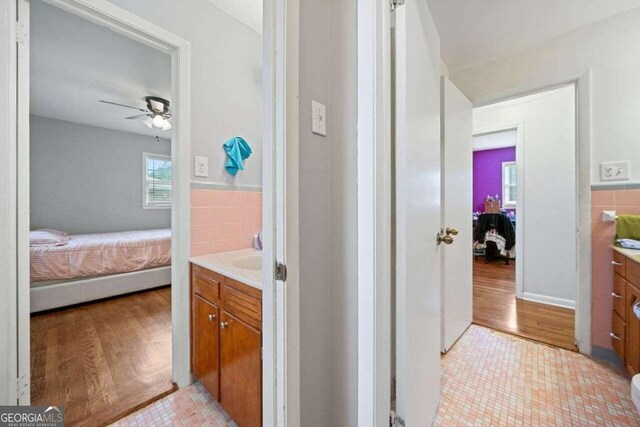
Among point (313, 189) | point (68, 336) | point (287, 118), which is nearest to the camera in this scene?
point (287, 118)

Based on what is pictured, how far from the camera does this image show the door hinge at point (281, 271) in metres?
0.77

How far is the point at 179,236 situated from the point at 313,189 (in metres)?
1.06

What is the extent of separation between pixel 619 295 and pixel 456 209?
1.04 metres

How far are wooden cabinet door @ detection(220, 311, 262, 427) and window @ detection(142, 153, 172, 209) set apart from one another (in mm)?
4819

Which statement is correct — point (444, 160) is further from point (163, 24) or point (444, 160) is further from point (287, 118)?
point (163, 24)

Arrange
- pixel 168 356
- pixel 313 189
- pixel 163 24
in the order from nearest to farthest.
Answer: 1. pixel 313 189
2. pixel 163 24
3. pixel 168 356

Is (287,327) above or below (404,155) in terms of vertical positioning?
below

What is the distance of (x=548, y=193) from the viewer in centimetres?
279

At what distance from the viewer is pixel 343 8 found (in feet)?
3.08

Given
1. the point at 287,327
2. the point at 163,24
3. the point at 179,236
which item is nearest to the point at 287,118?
the point at 287,327

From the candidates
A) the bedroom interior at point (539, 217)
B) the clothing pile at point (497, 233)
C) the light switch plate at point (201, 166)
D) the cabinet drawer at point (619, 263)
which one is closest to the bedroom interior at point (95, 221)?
the light switch plate at point (201, 166)

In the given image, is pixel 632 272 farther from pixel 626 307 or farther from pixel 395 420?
pixel 395 420

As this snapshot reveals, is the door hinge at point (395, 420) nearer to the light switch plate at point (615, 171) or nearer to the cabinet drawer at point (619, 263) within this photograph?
the cabinet drawer at point (619, 263)

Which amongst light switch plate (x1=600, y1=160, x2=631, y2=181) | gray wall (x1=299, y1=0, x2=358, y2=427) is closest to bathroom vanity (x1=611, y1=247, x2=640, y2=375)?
light switch plate (x1=600, y1=160, x2=631, y2=181)
